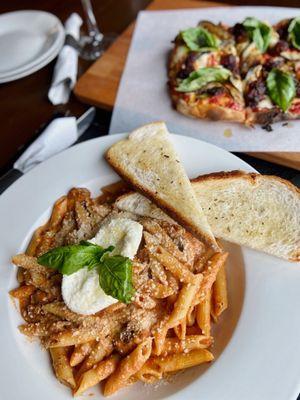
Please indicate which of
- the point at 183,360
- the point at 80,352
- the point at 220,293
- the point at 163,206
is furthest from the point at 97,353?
the point at 163,206

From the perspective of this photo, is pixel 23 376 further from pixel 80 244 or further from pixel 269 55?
pixel 269 55

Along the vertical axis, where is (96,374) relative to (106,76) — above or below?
below

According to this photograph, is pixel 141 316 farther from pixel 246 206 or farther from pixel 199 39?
pixel 199 39

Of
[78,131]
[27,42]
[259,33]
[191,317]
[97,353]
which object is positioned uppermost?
[27,42]

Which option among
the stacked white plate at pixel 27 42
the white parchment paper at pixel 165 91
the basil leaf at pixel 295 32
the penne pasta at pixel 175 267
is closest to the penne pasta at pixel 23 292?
the penne pasta at pixel 175 267

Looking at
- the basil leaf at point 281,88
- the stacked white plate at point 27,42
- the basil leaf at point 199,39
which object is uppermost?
the stacked white plate at point 27,42

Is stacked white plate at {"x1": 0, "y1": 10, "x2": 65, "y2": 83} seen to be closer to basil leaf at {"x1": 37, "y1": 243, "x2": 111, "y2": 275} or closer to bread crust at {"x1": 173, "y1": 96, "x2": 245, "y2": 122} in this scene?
bread crust at {"x1": 173, "y1": 96, "x2": 245, "y2": 122}

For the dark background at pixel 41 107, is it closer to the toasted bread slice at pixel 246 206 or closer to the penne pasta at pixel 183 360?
the toasted bread slice at pixel 246 206
